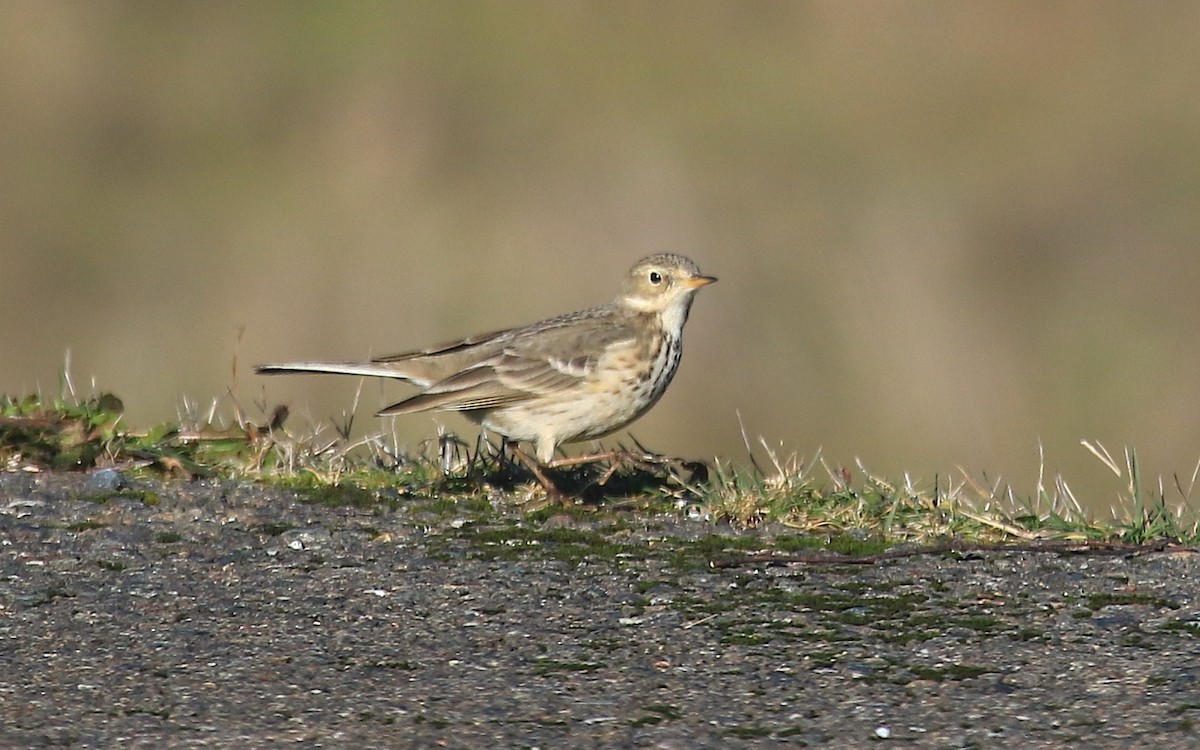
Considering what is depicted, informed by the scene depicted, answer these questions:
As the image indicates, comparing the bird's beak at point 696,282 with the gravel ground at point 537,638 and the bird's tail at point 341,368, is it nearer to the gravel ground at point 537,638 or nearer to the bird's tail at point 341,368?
the bird's tail at point 341,368

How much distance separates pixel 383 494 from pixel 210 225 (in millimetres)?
10190

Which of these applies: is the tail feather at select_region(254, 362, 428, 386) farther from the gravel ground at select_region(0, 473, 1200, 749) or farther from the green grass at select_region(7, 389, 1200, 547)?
the gravel ground at select_region(0, 473, 1200, 749)

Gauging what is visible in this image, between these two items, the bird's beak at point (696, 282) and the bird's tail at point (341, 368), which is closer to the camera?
Answer: the bird's tail at point (341, 368)

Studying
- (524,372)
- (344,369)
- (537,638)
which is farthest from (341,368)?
(537,638)

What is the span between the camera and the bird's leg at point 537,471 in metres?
6.78

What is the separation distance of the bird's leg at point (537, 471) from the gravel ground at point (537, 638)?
259 millimetres

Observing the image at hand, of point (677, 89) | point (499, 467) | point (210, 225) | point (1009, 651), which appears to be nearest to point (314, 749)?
point (1009, 651)

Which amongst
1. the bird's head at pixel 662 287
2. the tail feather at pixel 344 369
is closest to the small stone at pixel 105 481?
the tail feather at pixel 344 369

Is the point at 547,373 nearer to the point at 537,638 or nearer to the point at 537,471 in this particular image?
the point at 537,471

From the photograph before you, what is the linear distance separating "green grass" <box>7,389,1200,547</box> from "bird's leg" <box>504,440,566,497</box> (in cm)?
6

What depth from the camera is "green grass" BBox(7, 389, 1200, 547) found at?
6.25 meters

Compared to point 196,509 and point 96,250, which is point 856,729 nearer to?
point 196,509

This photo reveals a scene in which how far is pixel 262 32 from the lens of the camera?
776 inches

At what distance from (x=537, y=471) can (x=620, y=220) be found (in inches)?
339
